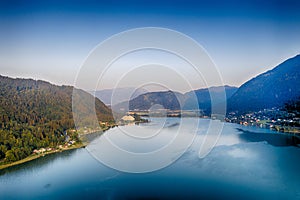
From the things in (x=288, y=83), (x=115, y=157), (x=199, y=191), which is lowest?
(x=199, y=191)

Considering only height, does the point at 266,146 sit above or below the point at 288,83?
below

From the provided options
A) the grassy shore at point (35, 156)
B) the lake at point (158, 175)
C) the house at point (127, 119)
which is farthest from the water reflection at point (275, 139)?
the grassy shore at point (35, 156)

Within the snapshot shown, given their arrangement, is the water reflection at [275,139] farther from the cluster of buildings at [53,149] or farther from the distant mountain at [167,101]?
the cluster of buildings at [53,149]

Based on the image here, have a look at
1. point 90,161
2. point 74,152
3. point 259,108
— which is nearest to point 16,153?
point 74,152

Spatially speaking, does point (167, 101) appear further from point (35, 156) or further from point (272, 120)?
point (272, 120)

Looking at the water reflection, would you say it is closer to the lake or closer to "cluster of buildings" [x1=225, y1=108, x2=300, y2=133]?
"cluster of buildings" [x1=225, y1=108, x2=300, y2=133]

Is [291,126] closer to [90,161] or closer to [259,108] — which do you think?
[259,108]

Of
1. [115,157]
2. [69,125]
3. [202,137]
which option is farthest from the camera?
[69,125]
